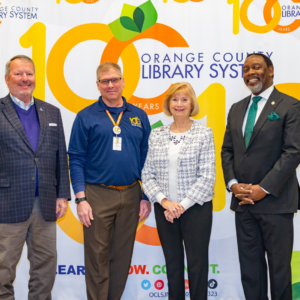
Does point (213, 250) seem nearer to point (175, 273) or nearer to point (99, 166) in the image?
point (175, 273)

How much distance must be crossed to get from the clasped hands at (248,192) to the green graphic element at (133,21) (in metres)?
1.70

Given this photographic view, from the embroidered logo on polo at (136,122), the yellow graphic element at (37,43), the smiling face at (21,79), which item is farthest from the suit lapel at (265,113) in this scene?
the yellow graphic element at (37,43)

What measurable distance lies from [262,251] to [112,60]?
2.09 m

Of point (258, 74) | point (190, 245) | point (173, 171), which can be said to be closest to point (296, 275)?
point (190, 245)

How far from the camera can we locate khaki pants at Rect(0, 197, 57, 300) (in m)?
2.21

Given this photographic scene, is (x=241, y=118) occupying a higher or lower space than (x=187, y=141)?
higher

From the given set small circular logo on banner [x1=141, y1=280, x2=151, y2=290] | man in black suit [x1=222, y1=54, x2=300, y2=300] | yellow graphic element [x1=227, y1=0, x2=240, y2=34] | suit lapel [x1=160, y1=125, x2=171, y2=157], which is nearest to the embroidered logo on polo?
suit lapel [x1=160, y1=125, x2=171, y2=157]

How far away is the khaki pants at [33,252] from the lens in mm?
2215

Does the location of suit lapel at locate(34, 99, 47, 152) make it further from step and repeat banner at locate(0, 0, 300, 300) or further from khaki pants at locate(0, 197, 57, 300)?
step and repeat banner at locate(0, 0, 300, 300)

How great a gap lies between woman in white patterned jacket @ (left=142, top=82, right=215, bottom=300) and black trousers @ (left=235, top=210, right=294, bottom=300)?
0.95 feet

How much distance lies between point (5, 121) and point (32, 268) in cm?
107

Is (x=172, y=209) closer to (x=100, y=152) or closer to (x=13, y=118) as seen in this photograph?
(x=100, y=152)

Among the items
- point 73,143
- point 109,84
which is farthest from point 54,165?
point 109,84

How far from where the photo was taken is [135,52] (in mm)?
3072
